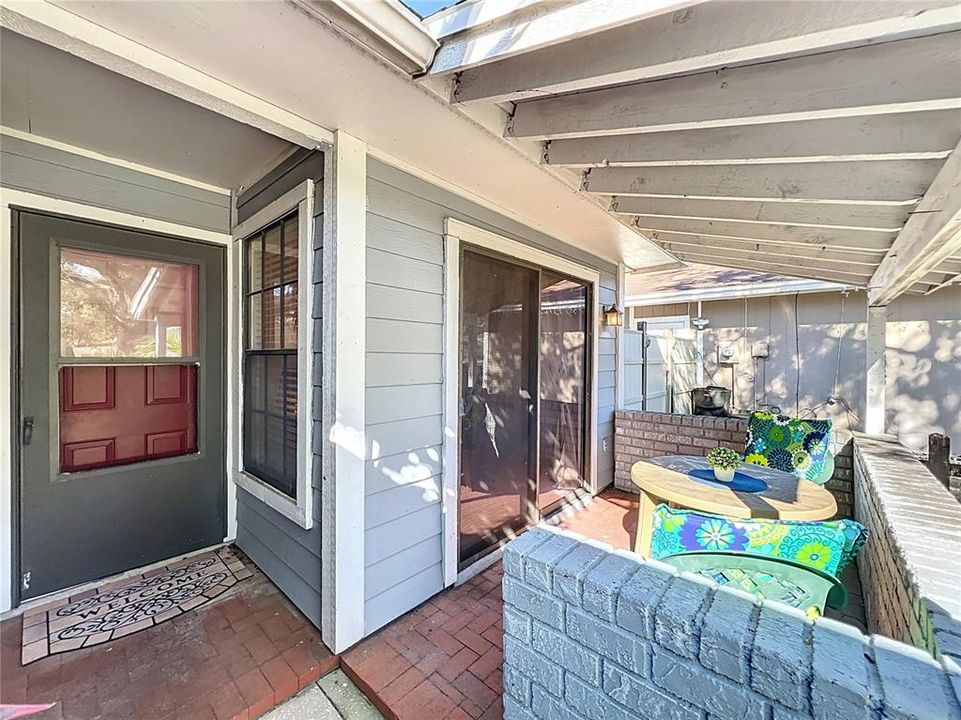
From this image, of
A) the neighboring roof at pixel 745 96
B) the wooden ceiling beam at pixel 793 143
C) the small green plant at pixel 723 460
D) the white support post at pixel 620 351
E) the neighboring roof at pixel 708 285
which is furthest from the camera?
the neighboring roof at pixel 708 285

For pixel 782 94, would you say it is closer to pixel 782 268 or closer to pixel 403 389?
pixel 403 389

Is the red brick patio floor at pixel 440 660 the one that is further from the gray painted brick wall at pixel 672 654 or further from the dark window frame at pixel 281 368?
the dark window frame at pixel 281 368

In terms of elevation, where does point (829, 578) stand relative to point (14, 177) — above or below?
below

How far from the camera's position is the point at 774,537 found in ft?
4.40

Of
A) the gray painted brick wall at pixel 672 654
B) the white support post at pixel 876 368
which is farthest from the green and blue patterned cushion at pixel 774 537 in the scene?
the white support post at pixel 876 368

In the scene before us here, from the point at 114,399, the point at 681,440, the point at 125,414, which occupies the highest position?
the point at 114,399

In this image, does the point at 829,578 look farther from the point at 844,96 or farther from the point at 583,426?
the point at 583,426

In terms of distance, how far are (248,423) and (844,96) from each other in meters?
3.53

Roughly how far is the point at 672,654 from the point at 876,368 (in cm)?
521

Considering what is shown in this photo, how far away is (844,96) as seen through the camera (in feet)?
4.32

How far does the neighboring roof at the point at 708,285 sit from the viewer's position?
5.80 metres

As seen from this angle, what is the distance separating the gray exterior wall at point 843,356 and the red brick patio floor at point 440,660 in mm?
6467

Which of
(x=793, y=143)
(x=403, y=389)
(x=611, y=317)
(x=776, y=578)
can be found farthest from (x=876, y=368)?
(x=403, y=389)

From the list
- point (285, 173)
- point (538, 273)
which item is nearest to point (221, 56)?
point (285, 173)
